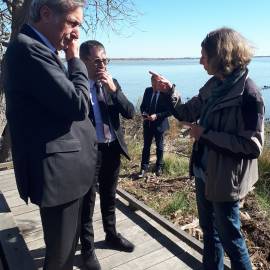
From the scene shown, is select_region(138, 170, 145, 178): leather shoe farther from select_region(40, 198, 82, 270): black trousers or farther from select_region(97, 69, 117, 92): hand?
select_region(40, 198, 82, 270): black trousers

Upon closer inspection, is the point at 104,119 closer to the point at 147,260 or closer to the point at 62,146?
the point at 62,146

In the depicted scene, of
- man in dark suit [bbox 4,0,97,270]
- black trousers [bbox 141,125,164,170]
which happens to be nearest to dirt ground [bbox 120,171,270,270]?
black trousers [bbox 141,125,164,170]

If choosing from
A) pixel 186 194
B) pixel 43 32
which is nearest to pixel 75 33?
pixel 43 32

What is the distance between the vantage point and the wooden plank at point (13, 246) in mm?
2729

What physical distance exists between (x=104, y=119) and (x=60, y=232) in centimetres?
109

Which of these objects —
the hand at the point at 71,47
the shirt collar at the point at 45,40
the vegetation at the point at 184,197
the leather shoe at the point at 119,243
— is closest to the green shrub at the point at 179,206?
the vegetation at the point at 184,197

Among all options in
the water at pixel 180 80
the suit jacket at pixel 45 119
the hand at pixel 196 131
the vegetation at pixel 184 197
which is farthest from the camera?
the water at pixel 180 80

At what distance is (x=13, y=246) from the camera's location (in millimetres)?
2938

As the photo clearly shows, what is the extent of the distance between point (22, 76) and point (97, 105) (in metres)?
1.12

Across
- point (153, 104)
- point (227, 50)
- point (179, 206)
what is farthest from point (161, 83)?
point (153, 104)

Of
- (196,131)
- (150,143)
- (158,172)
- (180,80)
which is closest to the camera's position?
(196,131)

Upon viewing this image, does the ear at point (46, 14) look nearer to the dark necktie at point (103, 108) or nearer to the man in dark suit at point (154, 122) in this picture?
the dark necktie at point (103, 108)

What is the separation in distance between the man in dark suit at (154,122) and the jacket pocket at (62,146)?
4.44m

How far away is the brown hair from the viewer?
2273 mm
